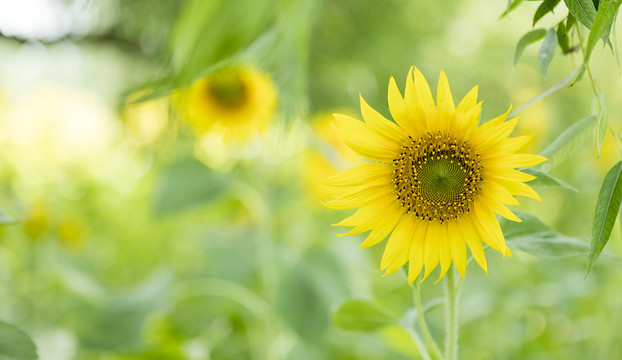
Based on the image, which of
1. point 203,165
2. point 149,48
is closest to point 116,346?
point 203,165

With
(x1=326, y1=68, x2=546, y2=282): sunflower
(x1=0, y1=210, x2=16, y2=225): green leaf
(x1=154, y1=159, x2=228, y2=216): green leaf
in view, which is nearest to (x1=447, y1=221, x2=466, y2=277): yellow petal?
(x1=326, y1=68, x2=546, y2=282): sunflower

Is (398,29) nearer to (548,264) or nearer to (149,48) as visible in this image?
(149,48)

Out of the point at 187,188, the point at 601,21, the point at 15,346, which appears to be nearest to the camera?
the point at 601,21

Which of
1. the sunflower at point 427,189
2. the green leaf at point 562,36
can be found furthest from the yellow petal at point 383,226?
the green leaf at point 562,36

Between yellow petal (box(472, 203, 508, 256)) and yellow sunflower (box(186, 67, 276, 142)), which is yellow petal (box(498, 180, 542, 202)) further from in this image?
yellow sunflower (box(186, 67, 276, 142))

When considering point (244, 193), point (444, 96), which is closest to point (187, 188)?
point (244, 193)

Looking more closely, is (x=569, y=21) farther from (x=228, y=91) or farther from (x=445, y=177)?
(x=228, y=91)
